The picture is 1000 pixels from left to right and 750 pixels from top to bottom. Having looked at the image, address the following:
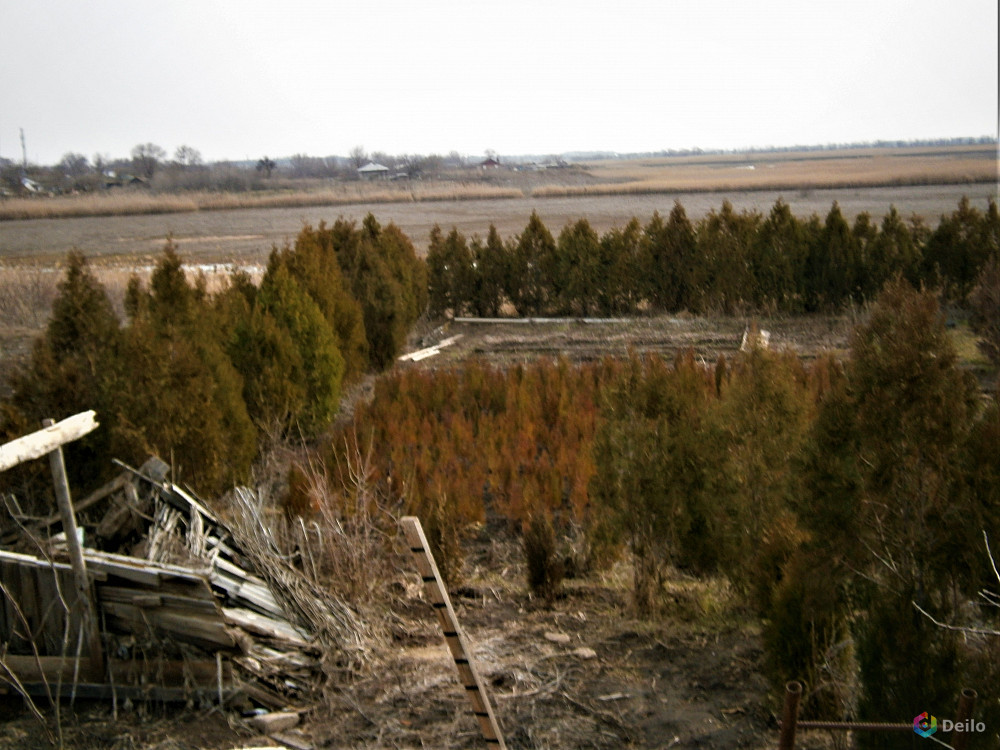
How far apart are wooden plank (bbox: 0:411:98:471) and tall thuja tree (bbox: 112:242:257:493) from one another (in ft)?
5.66

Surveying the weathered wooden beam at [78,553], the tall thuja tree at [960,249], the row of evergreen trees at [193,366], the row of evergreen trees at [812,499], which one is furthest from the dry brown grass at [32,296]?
the tall thuja tree at [960,249]

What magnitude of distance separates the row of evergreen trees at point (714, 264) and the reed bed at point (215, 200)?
3940 centimetres

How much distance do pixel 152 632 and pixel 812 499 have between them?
10.9 feet

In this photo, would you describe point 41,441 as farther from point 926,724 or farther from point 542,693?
point 926,724

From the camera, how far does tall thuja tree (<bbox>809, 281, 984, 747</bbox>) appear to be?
3691 millimetres

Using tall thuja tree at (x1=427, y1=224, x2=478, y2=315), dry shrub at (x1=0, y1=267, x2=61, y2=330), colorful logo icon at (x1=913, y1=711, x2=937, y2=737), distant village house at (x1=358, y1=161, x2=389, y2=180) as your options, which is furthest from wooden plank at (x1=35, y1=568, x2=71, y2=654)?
distant village house at (x1=358, y1=161, x2=389, y2=180)

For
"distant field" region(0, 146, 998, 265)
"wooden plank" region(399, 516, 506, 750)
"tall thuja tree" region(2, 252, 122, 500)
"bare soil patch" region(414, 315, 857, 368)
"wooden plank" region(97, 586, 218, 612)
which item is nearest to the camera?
"wooden plank" region(399, 516, 506, 750)

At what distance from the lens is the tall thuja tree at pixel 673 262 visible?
58.2 ft

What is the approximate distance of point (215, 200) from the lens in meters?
61.0

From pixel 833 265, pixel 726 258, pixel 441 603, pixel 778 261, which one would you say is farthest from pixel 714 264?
pixel 441 603

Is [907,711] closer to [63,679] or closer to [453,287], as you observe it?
[63,679]

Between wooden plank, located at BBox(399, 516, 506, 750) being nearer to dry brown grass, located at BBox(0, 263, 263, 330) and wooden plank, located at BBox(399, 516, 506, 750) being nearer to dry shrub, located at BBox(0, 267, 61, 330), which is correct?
dry brown grass, located at BBox(0, 263, 263, 330)

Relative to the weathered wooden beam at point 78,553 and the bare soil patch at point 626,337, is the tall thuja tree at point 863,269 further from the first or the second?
the weathered wooden beam at point 78,553

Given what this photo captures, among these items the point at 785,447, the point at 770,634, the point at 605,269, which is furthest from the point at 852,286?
the point at 770,634
